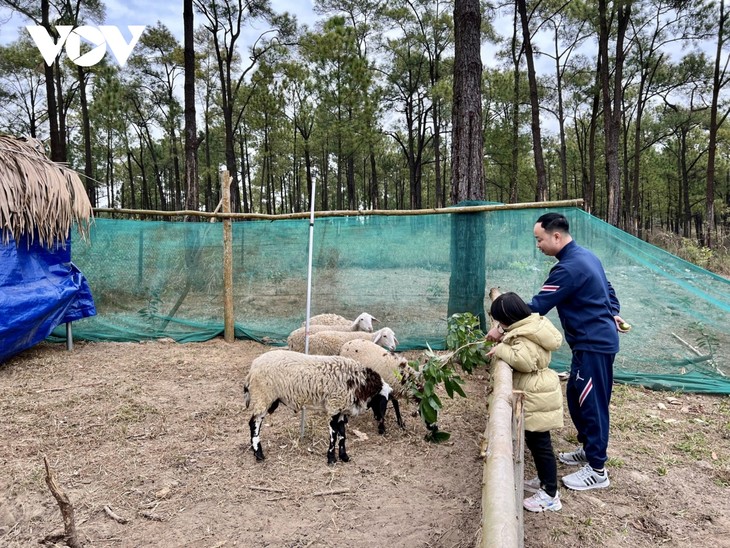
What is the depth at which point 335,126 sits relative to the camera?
21922 millimetres

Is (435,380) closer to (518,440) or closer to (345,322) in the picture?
(518,440)

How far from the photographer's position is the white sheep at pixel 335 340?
491 centimetres

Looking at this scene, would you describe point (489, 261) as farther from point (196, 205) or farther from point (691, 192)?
point (691, 192)

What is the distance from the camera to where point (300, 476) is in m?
3.27

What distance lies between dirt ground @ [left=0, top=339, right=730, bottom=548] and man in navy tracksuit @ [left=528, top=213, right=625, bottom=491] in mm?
322

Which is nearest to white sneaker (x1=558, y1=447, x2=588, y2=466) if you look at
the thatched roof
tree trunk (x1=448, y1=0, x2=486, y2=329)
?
tree trunk (x1=448, y1=0, x2=486, y2=329)

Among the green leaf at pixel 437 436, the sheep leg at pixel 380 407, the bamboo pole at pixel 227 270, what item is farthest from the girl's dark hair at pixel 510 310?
the bamboo pole at pixel 227 270

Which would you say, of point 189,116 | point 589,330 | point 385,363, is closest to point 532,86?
point 189,116

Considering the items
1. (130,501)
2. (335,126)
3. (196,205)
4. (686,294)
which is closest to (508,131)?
(335,126)

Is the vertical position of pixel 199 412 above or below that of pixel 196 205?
below

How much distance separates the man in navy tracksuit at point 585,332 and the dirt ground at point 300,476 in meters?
0.32

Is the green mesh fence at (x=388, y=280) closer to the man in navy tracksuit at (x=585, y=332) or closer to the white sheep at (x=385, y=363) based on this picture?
the white sheep at (x=385, y=363)

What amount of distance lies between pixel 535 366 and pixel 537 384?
13 cm

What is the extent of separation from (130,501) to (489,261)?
15.1ft
